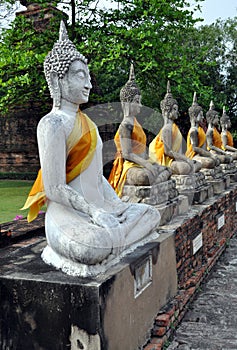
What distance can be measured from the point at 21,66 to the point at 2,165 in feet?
25.9

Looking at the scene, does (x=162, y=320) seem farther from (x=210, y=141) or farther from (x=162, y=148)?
(x=210, y=141)

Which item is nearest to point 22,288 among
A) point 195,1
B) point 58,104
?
point 58,104

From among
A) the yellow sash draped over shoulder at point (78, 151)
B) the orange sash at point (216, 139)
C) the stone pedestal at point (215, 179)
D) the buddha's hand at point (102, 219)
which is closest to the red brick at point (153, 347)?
the buddha's hand at point (102, 219)

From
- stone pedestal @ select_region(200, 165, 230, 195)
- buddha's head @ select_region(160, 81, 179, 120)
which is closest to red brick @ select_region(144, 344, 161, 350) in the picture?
buddha's head @ select_region(160, 81, 179, 120)

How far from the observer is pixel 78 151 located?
2.91m

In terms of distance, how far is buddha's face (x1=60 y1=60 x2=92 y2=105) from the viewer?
292 cm

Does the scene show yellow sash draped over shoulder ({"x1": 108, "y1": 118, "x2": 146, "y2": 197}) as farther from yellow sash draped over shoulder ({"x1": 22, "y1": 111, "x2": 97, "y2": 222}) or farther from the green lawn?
the green lawn

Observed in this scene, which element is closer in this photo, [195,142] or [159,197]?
[159,197]

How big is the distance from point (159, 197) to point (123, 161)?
1.82 ft

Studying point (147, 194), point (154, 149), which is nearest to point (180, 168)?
point (154, 149)

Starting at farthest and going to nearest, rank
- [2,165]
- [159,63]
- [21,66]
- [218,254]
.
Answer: [2,165], [159,63], [21,66], [218,254]

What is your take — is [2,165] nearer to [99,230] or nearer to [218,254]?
[218,254]

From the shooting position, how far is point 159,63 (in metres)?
10.9

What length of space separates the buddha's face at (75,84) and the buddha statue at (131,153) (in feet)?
5.17
